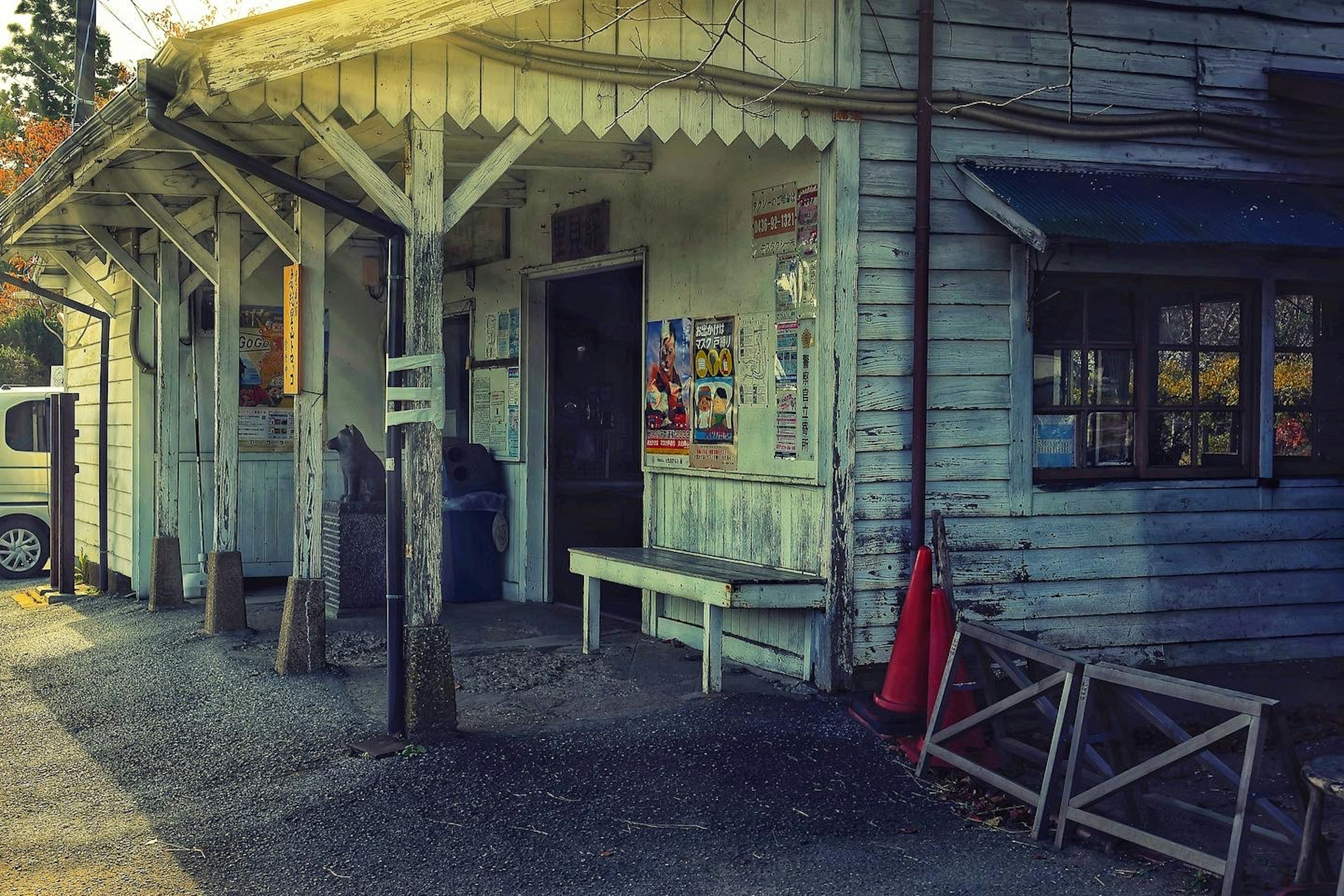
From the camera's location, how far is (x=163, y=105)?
256 inches

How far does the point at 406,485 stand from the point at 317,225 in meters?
2.46

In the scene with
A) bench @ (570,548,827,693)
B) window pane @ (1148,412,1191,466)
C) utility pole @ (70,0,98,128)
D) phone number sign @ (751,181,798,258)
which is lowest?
bench @ (570,548,827,693)

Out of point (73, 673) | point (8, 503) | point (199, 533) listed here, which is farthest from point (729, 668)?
point (8, 503)

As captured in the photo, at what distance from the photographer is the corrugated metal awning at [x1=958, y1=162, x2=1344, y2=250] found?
22.5ft

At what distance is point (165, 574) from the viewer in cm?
1083

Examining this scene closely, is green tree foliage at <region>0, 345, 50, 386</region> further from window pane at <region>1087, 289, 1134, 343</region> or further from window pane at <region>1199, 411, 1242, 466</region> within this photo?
window pane at <region>1199, 411, 1242, 466</region>

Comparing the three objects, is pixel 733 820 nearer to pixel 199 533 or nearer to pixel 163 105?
pixel 163 105

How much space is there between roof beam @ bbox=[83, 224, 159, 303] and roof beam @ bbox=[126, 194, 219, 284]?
54.1 inches

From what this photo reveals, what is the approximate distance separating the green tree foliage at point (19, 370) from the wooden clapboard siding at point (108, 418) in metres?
21.8

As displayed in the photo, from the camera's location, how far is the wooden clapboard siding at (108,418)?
12164 millimetres

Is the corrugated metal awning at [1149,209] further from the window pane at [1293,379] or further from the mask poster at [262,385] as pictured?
the mask poster at [262,385]

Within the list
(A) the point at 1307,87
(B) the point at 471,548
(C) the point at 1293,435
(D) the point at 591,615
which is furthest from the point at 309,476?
(A) the point at 1307,87

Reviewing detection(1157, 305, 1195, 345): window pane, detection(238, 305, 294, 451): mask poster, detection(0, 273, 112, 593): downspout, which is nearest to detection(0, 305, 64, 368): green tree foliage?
detection(0, 273, 112, 593): downspout

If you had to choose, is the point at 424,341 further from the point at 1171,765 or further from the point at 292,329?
the point at 1171,765
